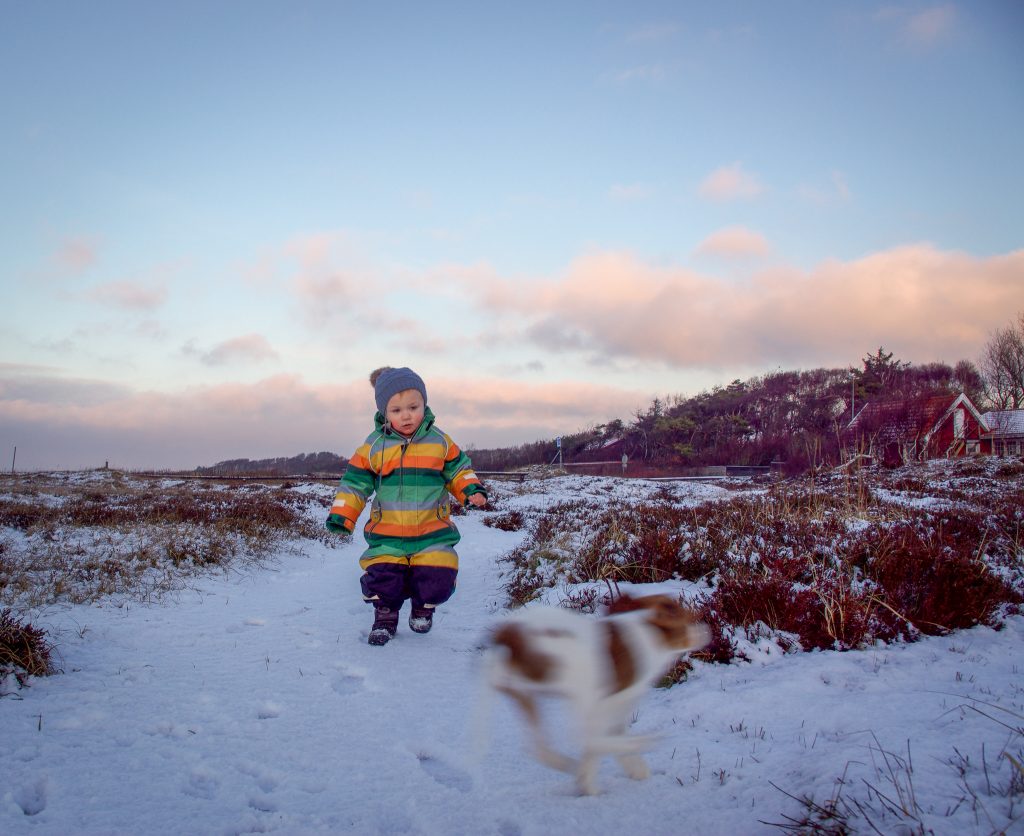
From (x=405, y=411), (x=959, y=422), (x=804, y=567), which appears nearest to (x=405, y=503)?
(x=405, y=411)

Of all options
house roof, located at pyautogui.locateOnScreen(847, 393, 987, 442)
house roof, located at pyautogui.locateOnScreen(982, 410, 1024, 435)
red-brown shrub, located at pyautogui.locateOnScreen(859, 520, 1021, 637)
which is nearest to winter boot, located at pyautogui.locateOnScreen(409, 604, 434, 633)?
red-brown shrub, located at pyautogui.locateOnScreen(859, 520, 1021, 637)

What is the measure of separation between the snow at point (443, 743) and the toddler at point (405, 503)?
0.46 m

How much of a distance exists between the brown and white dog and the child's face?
2.62m

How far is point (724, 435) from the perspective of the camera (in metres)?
45.0

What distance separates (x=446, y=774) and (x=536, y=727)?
2.14 feet

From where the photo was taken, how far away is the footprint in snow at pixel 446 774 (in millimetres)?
2025

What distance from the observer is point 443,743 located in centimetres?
235

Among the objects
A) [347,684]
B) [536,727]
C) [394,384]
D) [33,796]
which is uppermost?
[394,384]

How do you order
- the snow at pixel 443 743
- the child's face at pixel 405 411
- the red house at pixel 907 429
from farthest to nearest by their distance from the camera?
1. the red house at pixel 907 429
2. the child's face at pixel 405 411
3. the snow at pixel 443 743

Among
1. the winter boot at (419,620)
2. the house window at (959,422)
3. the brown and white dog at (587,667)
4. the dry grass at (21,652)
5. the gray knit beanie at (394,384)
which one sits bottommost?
the winter boot at (419,620)

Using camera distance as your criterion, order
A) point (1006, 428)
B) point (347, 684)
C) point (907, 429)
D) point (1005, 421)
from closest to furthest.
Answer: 1. point (347, 684)
2. point (907, 429)
3. point (1006, 428)
4. point (1005, 421)

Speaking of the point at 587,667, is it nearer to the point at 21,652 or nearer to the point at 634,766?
the point at 634,766

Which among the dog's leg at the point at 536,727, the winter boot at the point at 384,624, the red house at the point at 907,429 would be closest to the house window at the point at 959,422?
the red house at the point at 907,429

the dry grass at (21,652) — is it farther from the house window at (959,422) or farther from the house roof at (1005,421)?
the house roof at (1005,421)
